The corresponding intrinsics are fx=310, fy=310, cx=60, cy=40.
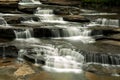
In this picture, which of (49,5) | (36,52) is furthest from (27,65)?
(49,5)

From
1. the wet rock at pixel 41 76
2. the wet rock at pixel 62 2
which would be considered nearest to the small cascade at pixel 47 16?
the wet rock at pixel 62 2

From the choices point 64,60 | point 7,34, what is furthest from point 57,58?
point 7,34

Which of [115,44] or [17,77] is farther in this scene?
[115,44]

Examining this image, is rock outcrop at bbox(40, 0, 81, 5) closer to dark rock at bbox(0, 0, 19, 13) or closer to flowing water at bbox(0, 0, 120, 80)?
dark rock at bbox(0, 0, 19, 13)

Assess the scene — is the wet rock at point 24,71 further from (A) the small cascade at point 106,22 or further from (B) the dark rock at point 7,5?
(B) the dark rock at point 7,5

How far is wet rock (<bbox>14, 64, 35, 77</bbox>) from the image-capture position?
11.7 m

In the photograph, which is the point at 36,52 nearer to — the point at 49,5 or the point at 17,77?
the point at 17,77

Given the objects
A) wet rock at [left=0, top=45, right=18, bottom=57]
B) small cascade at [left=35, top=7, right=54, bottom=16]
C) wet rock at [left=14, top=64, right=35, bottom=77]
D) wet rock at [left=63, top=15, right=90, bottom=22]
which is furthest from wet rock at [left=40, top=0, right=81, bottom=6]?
wet rock at [left=14, top=64, right=35, bottom=77]

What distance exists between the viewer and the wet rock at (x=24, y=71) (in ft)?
38.4

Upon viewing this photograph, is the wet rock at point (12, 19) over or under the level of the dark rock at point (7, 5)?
under

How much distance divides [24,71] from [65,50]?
115 inches

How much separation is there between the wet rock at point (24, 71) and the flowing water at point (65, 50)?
0.60m

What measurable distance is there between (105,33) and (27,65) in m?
6.92

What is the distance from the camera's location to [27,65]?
12766 mm
